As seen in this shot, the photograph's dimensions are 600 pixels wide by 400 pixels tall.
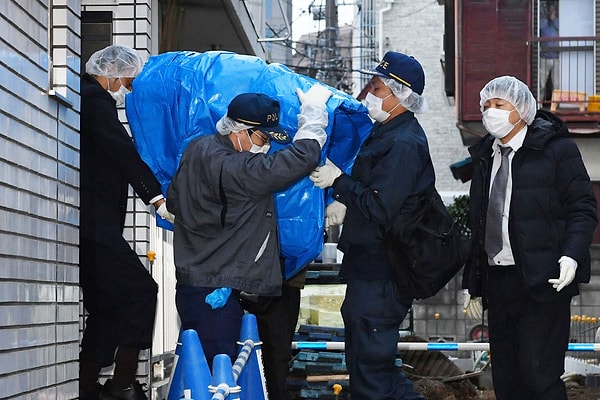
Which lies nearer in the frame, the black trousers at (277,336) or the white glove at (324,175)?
the white glove at (324,175)

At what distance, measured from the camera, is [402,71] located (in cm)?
623

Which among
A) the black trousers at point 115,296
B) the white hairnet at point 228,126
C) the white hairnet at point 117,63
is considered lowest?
the black trousers at point 115,296

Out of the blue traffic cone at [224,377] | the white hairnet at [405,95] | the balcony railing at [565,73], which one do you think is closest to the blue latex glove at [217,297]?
the blue traffic cone at [224,377]

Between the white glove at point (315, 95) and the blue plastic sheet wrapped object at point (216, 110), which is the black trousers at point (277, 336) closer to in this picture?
the blue plastic sheet wrapped object at point (216, 110)

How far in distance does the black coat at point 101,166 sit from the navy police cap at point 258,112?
114 cm

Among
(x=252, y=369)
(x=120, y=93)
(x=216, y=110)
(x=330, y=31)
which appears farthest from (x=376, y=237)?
(x=330, y=31)

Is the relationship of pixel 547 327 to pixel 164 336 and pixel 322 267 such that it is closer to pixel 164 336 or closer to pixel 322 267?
pixel 164 336

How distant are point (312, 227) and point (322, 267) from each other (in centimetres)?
571

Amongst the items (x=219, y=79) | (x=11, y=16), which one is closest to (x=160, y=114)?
(x=219, y=79)

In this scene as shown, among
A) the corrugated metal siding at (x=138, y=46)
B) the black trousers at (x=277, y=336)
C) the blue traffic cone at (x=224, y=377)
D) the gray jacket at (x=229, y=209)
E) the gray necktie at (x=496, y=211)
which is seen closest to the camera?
the blue traffic cone at (x=224, y=377)

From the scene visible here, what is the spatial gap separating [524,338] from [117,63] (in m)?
2.86

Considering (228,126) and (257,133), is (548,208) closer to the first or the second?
(257,133)

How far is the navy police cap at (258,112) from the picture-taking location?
5590 mm

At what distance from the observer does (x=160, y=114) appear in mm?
6328
